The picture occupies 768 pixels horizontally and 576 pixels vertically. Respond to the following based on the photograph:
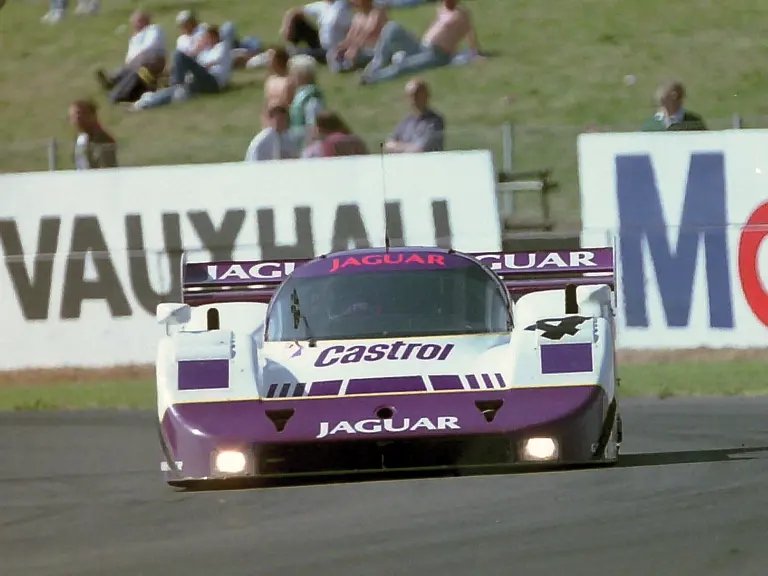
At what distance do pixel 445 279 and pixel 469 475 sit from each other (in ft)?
4.04

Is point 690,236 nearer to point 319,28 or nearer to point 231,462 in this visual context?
point 319,28

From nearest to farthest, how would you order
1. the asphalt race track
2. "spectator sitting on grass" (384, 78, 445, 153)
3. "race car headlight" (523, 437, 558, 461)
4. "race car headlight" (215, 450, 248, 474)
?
the asphalt race track < "race car headlight" (523, 437, 558, 461) < "race car headlight" (215, 450, 248, 474) < "spectator sitting on grass" (384, 78, 445, 153)

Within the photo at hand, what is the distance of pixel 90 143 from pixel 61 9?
8.19 metres

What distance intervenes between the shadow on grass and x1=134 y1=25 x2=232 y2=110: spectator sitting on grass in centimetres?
1150

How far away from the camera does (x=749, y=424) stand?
459 inches

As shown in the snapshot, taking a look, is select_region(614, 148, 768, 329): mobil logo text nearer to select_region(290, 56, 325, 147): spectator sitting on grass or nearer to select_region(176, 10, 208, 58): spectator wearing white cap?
select_region(290, 56, 325, 147): spectator sitting on grass

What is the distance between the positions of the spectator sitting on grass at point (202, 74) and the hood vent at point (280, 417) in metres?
12.6

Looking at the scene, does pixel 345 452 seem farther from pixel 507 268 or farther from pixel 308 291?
pixel 507 268

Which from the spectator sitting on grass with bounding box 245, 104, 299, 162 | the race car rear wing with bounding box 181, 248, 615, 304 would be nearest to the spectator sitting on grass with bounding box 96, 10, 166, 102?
the spectator sitting on grass with bounding box 245, 104, 299, 162

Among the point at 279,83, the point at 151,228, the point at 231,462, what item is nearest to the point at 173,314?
the point at 231,462

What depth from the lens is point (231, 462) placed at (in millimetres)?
8695

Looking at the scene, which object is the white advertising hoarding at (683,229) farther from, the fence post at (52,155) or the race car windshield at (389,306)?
the race car windshield at (389,306)

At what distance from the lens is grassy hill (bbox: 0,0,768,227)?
20812mm

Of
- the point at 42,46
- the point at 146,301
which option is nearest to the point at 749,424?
the point at 146,301
